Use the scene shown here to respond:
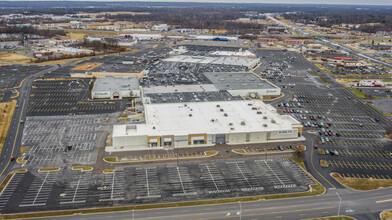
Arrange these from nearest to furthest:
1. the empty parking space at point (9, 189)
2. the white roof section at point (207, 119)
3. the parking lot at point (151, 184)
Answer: the empty parking space at point (9, 189)
the parking lot at point (151, 184)
the white roof section at point (207, 119)

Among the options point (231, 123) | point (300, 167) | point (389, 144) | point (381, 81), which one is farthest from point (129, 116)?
point (381, 81)

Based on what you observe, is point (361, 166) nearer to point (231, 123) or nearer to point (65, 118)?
point (231, 123)

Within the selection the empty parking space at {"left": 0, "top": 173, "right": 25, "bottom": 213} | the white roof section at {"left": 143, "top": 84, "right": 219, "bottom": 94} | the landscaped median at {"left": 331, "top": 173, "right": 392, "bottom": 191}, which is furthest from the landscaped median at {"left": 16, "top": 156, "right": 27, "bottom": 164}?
the landscaped median at {"left": 331, "top": 173, "right": 392, "bottom": 191}

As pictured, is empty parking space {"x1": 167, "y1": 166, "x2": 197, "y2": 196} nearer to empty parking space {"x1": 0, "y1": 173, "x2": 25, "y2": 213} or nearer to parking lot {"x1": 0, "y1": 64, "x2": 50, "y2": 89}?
empty parking space {"x1": 0, "y1": 173, "x2": 25, "y2": 213}

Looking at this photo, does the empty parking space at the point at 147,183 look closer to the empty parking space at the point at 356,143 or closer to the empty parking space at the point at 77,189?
the empty parking space at the point at 77,189

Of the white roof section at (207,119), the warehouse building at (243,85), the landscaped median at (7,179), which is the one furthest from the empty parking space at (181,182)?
the warehouse building at (243,85)

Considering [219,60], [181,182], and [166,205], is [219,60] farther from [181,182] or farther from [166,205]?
[166,205]
